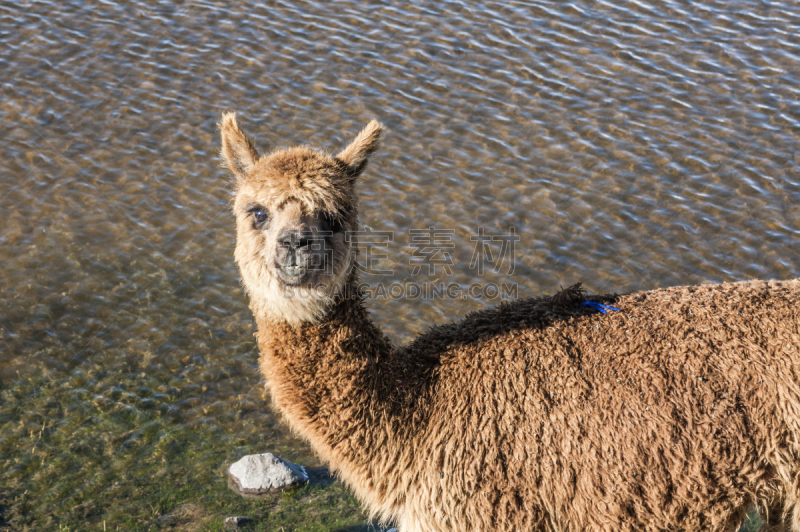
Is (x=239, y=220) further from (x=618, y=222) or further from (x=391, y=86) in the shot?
(x=391, y=86)

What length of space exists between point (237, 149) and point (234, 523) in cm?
262

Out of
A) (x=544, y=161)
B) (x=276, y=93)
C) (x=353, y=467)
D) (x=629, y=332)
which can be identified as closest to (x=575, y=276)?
(x=544, y=161)

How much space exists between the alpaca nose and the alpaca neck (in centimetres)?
36

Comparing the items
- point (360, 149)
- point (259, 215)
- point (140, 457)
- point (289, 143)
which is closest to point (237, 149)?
point (259, 215)

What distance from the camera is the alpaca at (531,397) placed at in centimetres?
345

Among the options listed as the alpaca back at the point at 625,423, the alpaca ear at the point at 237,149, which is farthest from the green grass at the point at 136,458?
the alpaca ear at the point at 237,149

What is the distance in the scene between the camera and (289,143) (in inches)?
344

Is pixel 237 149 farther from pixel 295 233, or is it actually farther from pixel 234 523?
pixel 234 523

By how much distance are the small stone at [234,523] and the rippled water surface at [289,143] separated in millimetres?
221

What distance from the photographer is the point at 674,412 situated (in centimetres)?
348

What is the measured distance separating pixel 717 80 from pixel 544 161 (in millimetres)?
2963

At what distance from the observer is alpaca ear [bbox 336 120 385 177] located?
3.84 meters

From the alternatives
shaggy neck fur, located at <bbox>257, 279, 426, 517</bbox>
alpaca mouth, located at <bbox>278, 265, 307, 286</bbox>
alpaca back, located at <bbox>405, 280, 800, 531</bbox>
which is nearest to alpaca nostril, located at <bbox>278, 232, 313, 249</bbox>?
alpaca mouth, located at <bbox>278, 265, 307, 286</bbox>

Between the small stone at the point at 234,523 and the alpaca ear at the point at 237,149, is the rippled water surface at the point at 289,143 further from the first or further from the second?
the alpaca ear at the point at 237,149
